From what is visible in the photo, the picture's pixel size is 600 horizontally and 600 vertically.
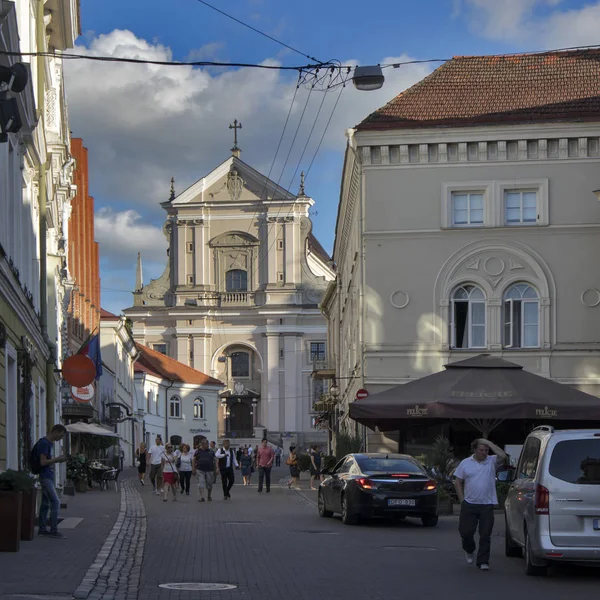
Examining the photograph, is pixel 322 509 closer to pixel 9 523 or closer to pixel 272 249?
pixel 9 523

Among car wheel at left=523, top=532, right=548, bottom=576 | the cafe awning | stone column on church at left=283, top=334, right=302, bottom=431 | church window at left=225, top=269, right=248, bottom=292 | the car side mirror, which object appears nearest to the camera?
car wheel at left=523, top=532, right=548, bottom=576

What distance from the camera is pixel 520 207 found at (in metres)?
37.2

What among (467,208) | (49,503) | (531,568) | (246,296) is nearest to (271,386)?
(246,296)

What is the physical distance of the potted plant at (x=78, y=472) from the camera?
121ft

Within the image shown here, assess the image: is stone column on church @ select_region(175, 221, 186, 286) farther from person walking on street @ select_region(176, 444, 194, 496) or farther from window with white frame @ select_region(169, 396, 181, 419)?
person walking on street @ select_region(176, 444, 194, 496)

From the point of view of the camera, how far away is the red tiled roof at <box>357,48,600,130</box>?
120 feet

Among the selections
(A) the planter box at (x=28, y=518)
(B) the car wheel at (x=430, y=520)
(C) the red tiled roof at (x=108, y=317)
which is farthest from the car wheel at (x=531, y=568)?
(C) the red tiled roof at (x=108, y=317)

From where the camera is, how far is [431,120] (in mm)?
36688

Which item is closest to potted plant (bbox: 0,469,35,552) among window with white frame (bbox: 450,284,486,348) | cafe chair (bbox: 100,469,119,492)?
window with white frame (bbox: 450,284,486,348)

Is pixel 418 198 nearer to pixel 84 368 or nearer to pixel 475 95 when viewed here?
pixel 475 95

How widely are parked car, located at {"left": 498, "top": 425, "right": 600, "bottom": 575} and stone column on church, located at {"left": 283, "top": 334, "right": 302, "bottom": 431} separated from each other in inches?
2863

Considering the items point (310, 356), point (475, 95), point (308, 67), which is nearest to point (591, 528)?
point (308, 67)

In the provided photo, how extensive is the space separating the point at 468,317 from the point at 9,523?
2418 cm

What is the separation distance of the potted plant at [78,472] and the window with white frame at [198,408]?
48.2m
